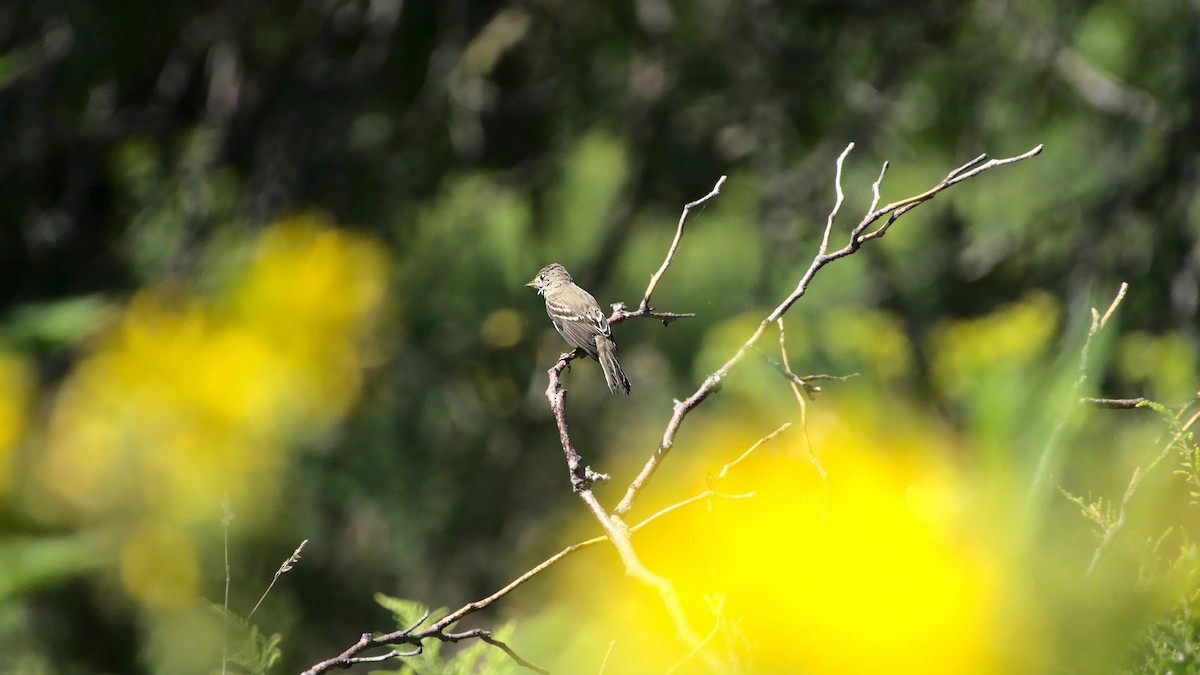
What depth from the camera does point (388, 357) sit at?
154 inches

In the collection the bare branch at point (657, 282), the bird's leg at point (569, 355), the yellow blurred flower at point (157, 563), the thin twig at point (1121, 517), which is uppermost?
the yellow blurred flower at point (157, 563)

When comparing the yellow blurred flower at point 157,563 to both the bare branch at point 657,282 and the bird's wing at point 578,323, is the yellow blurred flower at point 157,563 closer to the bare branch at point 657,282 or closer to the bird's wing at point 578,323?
the bird's wing at point 578,323

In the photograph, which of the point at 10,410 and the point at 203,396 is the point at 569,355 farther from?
the point at 203,396

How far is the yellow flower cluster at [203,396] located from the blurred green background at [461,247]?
1 centimetres

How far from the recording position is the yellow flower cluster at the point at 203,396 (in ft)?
9.01

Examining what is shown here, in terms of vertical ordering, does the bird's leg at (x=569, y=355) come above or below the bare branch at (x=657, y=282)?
above

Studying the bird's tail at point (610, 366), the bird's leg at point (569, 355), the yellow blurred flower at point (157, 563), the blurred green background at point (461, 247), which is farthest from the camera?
the blurred green background at point (461, 247)

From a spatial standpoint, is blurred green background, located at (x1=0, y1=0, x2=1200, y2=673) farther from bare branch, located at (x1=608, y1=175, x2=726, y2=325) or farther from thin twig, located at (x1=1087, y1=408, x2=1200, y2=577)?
thin twig, located at (x1=1087, y1=408, x2=1200, y2=577)

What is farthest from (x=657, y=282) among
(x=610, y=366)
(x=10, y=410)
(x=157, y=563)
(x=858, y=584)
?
(x=10, y=410)

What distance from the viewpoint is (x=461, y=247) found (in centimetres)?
388

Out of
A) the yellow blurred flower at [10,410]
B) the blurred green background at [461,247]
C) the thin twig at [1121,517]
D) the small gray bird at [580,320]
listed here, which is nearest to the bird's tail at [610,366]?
the small gray bird at [580,320]

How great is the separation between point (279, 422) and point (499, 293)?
2.93 ft

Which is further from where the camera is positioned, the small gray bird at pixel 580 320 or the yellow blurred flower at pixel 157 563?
the yellow blurred flower at pixel 157 563

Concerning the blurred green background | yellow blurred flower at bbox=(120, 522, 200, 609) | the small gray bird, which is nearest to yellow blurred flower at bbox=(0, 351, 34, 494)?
the blurred green background
